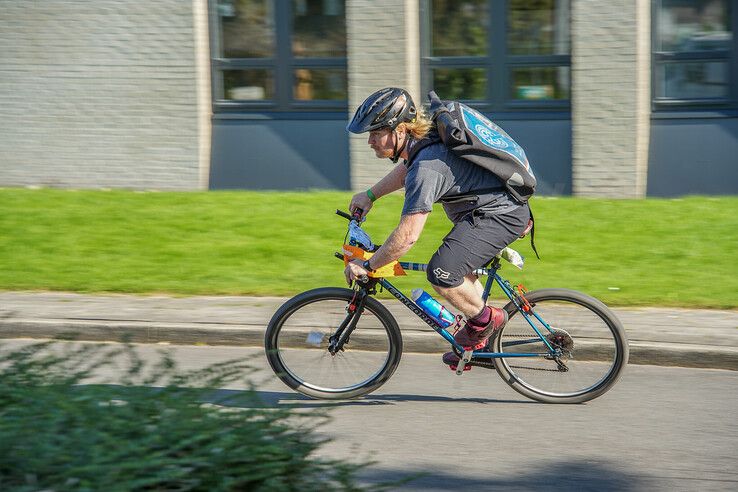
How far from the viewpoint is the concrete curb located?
6.88m

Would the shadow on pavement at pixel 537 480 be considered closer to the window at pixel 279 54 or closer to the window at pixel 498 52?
the window at pixel 498 52

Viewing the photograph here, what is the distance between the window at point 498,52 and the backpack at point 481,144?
297 inches

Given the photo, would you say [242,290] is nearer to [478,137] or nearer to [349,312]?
[349,312]

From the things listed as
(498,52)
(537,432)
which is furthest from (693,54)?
(537,432)

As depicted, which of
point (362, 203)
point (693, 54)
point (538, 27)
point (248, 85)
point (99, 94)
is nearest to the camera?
point (362, 203)

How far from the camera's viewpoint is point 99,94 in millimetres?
13914

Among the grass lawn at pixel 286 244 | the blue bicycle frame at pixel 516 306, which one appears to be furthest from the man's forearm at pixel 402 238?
the grass lawn at pixel 286 244

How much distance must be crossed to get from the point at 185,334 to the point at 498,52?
7.12 meters

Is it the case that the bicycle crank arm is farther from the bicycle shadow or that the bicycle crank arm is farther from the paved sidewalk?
the paved sidewalk

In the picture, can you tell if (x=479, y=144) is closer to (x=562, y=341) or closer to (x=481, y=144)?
(x=481, y=144)

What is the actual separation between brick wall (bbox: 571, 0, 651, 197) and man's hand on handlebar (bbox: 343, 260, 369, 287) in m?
7.24

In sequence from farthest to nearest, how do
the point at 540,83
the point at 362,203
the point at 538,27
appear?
the point at 540,83
the point at 538,27
the point at 362,203

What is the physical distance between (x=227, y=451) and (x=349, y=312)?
3198mm

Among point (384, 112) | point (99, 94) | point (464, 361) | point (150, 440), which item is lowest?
point (464, 361)
